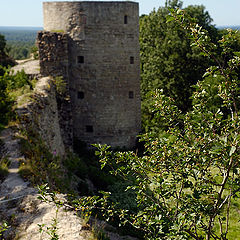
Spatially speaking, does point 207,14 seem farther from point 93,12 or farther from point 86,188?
point 86,188

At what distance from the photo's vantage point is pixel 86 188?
977cm

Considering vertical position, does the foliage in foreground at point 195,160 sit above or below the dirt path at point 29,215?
above

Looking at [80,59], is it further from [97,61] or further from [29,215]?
[29,215]

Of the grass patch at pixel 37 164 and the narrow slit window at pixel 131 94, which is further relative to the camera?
the narrow slit window at pixel 131 94

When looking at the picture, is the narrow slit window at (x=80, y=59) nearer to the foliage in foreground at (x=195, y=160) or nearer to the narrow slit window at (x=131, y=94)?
the narrow slit window at (x=131, y=94)

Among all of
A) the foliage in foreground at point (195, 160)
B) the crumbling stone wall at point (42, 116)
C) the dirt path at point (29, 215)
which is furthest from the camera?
the crumbling stone wall at point (42, 116)

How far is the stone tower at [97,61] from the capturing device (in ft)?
45.5

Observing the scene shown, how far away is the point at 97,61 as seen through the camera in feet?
47.2

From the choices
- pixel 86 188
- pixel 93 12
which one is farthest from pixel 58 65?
pixel 86 188

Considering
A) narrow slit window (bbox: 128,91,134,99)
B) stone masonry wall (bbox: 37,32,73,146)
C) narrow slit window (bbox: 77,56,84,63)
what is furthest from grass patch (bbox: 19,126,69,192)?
narrow slit window (bbox: 128,91,134,99)

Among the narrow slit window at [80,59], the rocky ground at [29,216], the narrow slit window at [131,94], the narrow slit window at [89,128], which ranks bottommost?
the narrow slit window at [89,128]

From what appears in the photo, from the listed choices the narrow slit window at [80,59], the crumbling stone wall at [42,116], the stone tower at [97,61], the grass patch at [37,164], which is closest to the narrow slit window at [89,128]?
the stone tower at [97,61]

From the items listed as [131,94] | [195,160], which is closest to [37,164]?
[195,160]

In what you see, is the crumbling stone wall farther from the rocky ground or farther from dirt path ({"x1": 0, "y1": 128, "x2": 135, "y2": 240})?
dirt path ({"x1": 0, "y1": 128, "x2": 135, "y2": 240})
